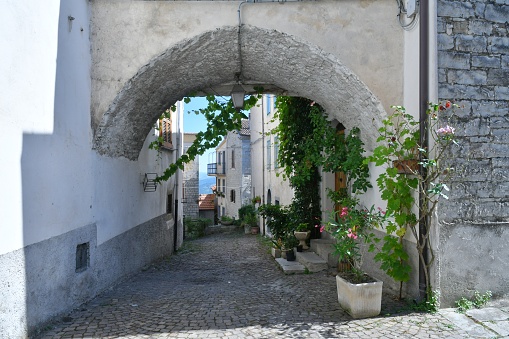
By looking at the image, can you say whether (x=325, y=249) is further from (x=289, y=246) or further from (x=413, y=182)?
(x=413, y=182)

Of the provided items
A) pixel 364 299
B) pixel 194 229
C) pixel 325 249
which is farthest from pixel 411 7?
pixel 194 229

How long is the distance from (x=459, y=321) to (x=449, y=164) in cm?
181

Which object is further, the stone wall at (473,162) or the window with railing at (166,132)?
the window with railing at (166,132)

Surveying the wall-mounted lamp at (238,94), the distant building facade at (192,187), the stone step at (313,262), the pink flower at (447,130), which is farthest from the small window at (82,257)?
the distant building facade at (192,187)

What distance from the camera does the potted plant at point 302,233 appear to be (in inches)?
397

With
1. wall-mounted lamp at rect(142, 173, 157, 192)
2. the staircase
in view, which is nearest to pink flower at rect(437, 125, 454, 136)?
the staircase

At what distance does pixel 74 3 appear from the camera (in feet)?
17.8

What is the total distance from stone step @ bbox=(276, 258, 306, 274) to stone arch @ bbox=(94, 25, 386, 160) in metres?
2.89

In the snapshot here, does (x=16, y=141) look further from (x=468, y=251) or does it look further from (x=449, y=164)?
(x=468, y=251)

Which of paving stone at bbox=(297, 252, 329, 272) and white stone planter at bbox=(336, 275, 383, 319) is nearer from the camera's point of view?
white stone planter at bbox=(336, 275, 383, 319)

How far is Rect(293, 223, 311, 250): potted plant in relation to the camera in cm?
1008

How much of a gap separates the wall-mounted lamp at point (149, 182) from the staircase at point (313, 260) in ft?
10.7

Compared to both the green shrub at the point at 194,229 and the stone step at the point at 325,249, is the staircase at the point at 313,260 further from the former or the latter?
the green shrub at the point at 194,229

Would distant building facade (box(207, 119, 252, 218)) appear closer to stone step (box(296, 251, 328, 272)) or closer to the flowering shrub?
stone step (box(296, 251, 328, 272))
